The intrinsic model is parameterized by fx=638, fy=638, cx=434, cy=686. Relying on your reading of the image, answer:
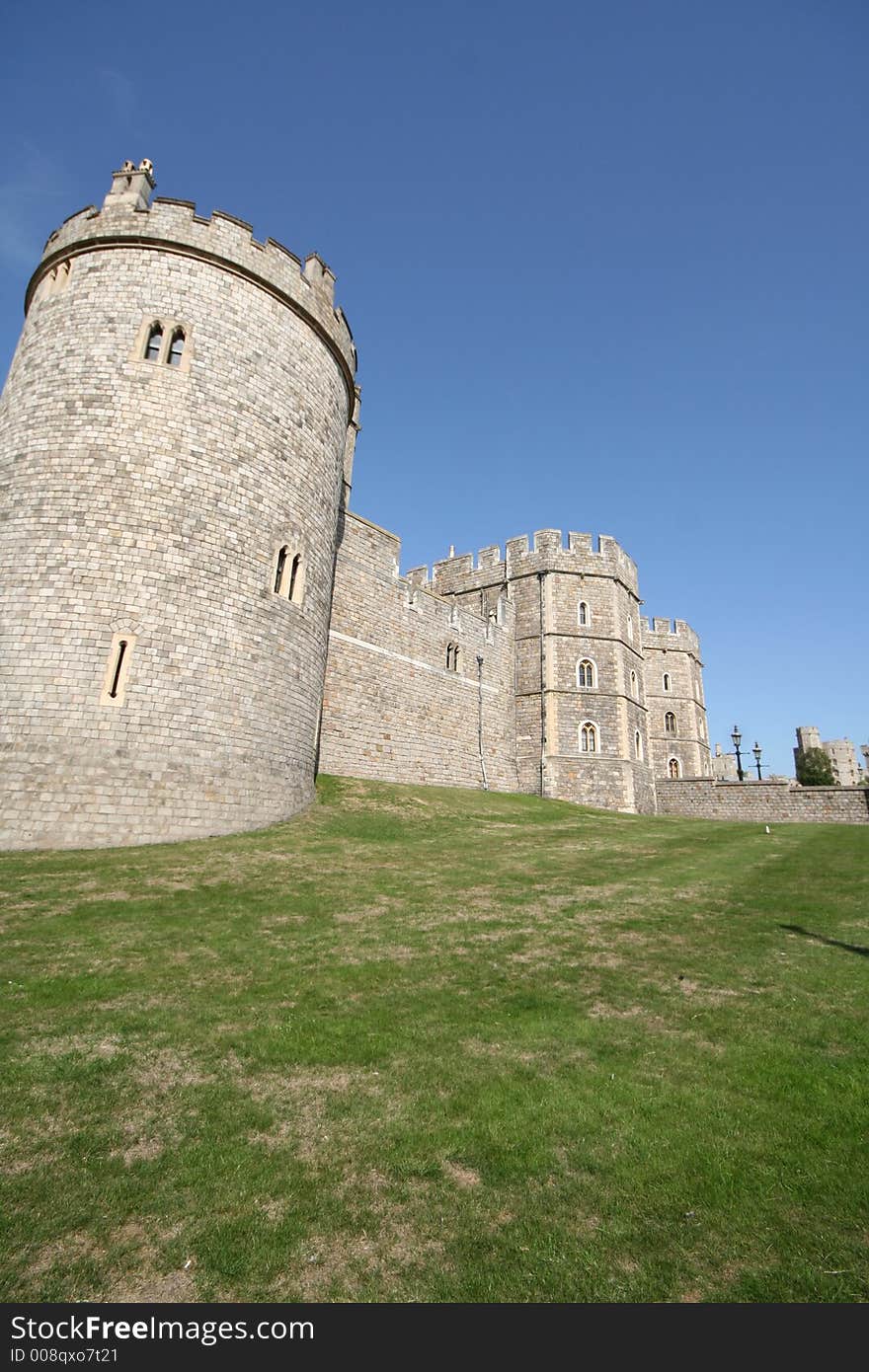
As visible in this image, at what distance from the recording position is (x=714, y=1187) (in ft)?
10.6

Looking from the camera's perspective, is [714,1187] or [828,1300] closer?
[828,1300]

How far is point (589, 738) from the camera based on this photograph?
30.6 m

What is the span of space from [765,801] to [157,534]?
28.1 meters

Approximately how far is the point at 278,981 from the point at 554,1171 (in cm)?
339

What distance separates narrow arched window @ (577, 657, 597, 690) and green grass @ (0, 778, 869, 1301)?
22519 mm

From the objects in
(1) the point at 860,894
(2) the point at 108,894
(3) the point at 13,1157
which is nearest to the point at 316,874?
(2) the point at 108,894

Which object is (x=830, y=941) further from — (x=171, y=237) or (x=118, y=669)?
(x=171, y=237)

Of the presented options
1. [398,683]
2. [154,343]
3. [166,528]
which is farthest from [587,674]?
[154,343]

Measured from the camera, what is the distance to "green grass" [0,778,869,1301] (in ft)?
9.12

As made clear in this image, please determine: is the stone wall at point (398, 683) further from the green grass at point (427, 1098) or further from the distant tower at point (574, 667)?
the green grass at point (427, 1098)

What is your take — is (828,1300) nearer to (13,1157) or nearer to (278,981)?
(13,1157)

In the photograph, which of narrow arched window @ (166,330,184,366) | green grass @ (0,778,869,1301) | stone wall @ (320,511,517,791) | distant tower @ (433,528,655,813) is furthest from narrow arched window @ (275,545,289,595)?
distant tower @ (433,528,655,813)

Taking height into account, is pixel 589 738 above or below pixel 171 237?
below

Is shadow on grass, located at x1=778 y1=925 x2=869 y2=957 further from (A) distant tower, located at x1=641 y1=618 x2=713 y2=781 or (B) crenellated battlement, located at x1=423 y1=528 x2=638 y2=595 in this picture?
(A) distant tower, located at x1=641 y1=618 x2=713 y2=781
